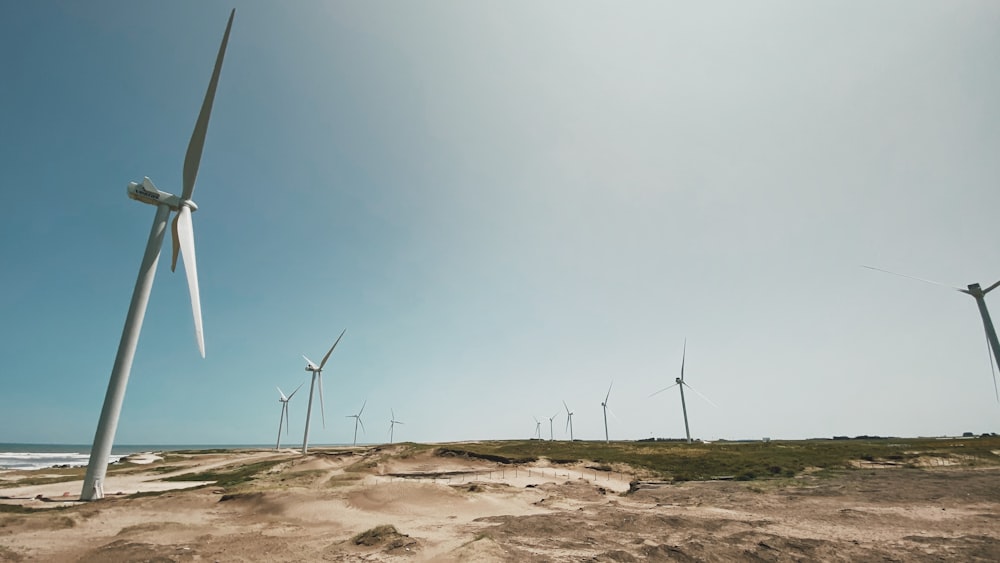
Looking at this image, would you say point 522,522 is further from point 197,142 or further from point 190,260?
point 197,142

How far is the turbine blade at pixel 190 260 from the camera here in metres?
28.1

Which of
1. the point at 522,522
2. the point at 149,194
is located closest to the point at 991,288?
the point at 522,522

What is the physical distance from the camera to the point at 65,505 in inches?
938

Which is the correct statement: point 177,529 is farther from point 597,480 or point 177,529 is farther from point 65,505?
point 597,480

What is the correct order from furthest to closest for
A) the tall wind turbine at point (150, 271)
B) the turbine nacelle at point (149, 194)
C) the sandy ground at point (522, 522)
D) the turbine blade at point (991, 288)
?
the turbine blade at point (991, 288) < the turbine nacelle at point (149, 194) < the tall wind turbine at point (150, 271) < the sandy ground at point (522, 522)

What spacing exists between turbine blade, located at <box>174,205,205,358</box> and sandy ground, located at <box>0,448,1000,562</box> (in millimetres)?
10264

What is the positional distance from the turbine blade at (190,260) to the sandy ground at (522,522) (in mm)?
10264

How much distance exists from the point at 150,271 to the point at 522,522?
30332mm

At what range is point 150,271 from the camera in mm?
30031

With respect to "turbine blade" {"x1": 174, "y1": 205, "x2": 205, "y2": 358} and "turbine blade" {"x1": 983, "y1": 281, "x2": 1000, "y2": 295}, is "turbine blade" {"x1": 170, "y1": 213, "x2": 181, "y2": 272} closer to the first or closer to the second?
"turbine blade" {"x1": 174, "y1": 205, "x2": 205, "y2": 358}

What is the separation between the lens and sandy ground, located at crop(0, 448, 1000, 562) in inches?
594

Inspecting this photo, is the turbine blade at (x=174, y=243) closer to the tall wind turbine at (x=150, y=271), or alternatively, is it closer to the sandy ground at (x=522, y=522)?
the tall wind turbine at (x=150, y=271)

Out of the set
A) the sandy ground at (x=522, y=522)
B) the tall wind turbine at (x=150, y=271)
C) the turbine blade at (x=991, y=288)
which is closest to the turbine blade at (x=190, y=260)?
the tall wind turbine at (x=150, y=271)

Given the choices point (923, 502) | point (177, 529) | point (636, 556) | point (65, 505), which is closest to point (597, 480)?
point (923, 502)
